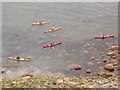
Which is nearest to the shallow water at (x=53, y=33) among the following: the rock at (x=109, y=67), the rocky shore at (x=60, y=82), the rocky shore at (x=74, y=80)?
the rocky shore at (x=74, y=80)

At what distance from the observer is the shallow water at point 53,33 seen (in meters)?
36.1

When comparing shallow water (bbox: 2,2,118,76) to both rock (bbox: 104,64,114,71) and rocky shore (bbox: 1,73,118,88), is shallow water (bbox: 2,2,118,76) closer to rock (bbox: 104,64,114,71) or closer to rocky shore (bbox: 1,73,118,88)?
rock (bbox: 104,64,114,71)

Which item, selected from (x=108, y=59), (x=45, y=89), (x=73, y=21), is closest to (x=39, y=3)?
(x=73, y=21)

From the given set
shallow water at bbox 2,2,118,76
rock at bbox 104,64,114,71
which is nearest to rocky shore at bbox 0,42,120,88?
rock at bbox 104,64,114,71

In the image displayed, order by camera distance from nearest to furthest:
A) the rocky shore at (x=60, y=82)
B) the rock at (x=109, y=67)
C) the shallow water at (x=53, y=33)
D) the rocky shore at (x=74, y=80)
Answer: the rocky shore at (x=60, y=82), the rocky shore at (x=74, y=80), the rock at (x=109, y=67), the shallow water at (x=53, y=33)

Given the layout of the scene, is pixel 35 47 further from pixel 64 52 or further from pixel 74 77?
pixel 74 77

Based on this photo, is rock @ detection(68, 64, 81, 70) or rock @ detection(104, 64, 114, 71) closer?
rock @ detection(104, 64, 114, 71)

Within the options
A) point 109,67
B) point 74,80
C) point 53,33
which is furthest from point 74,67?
point 53,33

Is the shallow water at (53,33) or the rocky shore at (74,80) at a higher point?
the shallow water at (53,33)

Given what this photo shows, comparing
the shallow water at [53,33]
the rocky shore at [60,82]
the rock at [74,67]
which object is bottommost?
the rocky shore at [60,82]

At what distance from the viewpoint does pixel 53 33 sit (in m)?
47.3

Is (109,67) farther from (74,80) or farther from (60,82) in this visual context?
(60,82)

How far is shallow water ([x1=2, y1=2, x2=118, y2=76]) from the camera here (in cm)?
3609

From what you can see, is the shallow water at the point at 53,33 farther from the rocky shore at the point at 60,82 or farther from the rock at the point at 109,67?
the rocky shore at the point at 60,82
